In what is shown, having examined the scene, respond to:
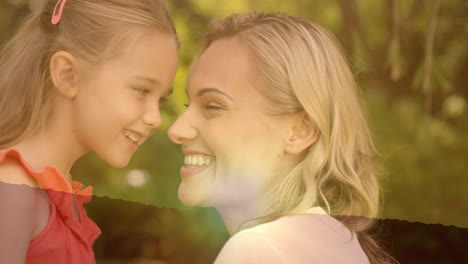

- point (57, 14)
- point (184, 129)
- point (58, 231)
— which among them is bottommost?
point (58, 231)

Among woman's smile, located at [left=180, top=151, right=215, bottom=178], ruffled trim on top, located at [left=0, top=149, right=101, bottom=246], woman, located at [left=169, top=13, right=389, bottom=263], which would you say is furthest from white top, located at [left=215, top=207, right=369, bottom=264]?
ruffled trim on top, located at [left=0, top=149, right=101, bottom=246]

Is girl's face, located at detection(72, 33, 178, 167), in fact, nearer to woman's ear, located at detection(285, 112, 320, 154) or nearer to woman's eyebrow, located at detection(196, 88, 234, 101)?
woman's eyebrow, located at detection(196, 88, 234, 101)

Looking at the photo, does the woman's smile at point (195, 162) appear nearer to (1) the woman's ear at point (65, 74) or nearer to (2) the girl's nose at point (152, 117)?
(2) the girl's nose at point (152, 117)

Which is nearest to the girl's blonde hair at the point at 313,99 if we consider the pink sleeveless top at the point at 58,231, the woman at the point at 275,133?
the woman at the point at 275,133

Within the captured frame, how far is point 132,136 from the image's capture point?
0.85m

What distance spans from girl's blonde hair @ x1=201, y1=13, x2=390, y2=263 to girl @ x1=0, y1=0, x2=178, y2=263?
9cm

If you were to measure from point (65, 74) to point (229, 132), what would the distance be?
0.22 metres

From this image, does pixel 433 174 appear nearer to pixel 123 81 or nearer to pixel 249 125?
pixel 249 125

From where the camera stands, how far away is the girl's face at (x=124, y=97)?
83 cm

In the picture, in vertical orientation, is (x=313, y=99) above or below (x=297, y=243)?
above

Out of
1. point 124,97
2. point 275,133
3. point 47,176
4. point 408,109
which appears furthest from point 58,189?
point 408,109

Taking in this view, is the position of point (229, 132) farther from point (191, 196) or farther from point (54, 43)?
point (54, 43)

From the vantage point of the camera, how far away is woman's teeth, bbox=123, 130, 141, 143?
85cm

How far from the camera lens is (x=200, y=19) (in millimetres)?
896
